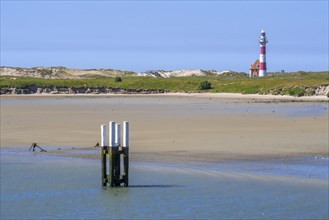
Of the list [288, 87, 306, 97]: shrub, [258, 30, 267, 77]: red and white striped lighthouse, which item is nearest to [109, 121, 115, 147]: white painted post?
[288, 87, 306, 97]: shrub

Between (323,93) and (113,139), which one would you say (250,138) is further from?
(323,93)

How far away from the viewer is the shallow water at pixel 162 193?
15.1 metres

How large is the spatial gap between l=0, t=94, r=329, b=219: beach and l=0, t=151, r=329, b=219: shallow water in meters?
0.02

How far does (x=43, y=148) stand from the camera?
25.1 meters

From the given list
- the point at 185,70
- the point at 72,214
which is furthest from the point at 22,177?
the point at 185,70

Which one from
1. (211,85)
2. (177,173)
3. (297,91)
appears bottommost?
(177,173)

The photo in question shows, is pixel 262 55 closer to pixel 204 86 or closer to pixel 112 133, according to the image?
pixel 204 86

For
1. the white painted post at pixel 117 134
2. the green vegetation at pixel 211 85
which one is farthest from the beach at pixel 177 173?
the green vegetation at pixel 211 85

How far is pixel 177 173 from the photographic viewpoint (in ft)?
64.2

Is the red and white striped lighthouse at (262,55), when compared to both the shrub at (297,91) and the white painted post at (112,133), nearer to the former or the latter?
the shrub at (297,91)

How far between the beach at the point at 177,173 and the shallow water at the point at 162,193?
0.8 inches

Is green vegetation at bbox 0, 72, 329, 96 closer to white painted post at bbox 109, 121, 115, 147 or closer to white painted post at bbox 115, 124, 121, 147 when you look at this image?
white painted post at bbox 115, 124, 121, 147

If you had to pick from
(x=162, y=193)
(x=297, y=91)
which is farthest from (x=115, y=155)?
(x=297, y=91)

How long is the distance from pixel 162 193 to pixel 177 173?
2.47 meters
